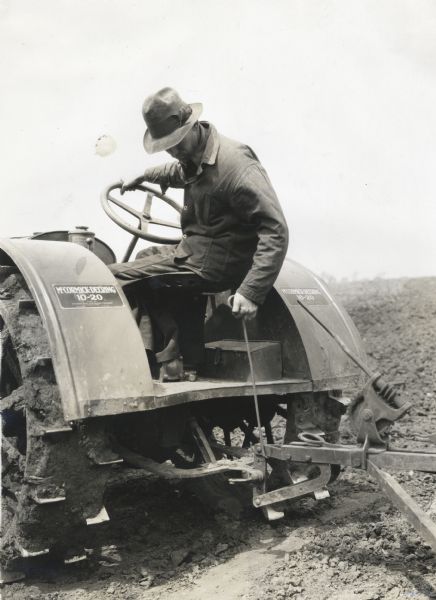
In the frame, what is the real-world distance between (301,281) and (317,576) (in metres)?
1.78

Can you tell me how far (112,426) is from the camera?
→ 142 inches

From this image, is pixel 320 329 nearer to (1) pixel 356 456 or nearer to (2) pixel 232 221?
(2) pixel 232 221

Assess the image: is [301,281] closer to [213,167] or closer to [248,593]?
[213,167]

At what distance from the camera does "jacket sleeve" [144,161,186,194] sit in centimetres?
425

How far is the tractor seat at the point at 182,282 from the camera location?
12.4ft

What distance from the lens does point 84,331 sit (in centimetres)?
318

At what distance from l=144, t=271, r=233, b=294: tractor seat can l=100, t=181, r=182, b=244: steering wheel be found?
786 millimetres

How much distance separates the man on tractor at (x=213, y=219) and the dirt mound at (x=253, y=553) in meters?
0.88

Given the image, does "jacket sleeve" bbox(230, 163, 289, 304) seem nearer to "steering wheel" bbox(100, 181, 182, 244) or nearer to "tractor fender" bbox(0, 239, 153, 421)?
"tractor fender" bbox(0, 239, 153, 421)

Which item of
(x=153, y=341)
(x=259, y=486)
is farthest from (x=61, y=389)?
(x=259, y=486)

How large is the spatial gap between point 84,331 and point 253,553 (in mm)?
1546

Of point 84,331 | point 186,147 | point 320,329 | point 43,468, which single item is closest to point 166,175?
point 186,147

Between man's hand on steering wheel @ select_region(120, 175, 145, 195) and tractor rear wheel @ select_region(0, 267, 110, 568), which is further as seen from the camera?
man's hand on steering wheel @ select_region(120, 175, 145, 195)

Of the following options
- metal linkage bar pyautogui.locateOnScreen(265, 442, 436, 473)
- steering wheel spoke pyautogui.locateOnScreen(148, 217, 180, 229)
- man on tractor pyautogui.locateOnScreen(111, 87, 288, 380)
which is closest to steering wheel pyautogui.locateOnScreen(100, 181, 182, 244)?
steering wheel spoke pyautogui.locateOnScreen(148, 217, 180, 229)
